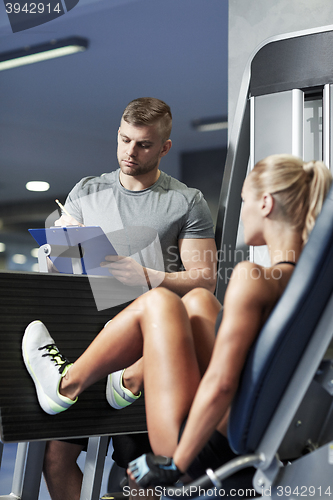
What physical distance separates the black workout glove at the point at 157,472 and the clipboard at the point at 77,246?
0.63 m

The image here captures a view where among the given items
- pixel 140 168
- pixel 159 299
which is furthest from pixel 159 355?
pixel 140 168

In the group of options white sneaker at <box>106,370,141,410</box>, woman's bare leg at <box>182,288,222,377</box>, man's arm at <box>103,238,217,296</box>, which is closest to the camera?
woman's bare leg at <box>182,288,222,377</box>

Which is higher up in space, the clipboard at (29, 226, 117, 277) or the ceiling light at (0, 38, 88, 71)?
the ceiling light at (0, 38, 88, 71)

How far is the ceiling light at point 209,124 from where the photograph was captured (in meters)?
2.48

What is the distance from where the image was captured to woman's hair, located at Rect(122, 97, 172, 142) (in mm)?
1861

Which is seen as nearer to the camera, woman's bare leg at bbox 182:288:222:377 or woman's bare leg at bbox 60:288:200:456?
woman's bare leg at bbox 60:288:200:456

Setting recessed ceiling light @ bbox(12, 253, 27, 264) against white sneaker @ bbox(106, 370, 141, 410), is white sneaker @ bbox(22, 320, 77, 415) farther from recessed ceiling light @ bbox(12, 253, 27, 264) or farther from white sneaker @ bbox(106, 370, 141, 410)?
recessed ceiling light @ bbox(12, 253, 27, 264)

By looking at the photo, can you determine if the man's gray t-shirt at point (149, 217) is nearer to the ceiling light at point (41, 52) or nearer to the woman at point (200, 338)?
the woman at point (200, 338)

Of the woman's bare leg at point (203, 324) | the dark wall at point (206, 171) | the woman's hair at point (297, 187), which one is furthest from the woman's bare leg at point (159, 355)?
the dark wall at point (206, 171)

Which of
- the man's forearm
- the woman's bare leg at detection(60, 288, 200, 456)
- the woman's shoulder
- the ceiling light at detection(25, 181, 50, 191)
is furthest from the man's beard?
the ceiling light at detection(25, 181, 50, 191)

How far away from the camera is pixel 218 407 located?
2.80 ft

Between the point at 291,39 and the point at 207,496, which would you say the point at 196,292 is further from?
the point at 291,39

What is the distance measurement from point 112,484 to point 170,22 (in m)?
2.35

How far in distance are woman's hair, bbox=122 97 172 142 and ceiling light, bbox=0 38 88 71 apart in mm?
1323
